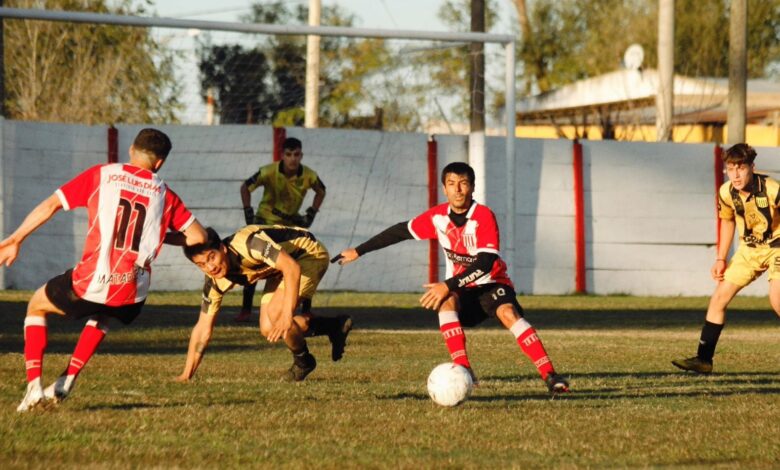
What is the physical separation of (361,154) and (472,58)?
2.27 metres

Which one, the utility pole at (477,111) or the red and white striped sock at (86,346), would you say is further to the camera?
the utility pole at (477,111)

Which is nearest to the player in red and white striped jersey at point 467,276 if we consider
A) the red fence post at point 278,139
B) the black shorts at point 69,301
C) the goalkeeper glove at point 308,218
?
the black shorts at point 69,301

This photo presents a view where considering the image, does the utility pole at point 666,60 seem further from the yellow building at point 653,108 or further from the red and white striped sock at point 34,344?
the red and white striped sock at point 34,344

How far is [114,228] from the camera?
7.81 metres

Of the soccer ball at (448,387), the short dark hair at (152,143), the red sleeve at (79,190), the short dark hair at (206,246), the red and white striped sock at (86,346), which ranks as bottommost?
the soccer ball at (448,387)

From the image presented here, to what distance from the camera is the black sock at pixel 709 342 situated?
11.1 metres

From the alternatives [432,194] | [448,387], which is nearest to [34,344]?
[448,387]

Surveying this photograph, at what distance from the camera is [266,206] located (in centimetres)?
1546

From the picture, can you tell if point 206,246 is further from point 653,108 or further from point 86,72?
point 653,108

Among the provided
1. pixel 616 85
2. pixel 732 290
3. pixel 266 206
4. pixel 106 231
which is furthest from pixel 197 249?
pixel 616 85

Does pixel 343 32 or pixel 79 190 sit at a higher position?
pixel 343 32

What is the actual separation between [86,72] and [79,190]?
2006 cm

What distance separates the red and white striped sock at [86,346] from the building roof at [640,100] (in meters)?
27.8

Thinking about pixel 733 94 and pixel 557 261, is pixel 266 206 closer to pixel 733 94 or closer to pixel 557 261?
pixel 557 261
